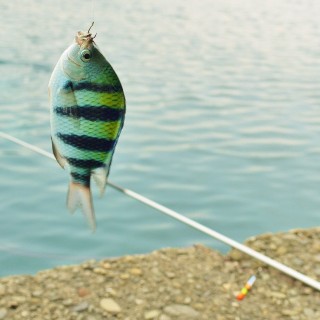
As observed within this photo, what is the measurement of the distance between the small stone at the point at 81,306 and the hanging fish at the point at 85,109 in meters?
2.20

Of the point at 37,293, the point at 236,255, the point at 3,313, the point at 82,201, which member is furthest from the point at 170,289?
the point at 82,201

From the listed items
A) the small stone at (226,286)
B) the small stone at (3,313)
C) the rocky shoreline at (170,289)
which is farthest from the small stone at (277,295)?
the small stone at (3,313)

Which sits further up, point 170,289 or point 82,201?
point 82,201

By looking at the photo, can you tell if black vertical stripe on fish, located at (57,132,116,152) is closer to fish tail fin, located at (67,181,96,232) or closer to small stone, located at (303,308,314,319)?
fish tail fin, located at (67,181,96,232)

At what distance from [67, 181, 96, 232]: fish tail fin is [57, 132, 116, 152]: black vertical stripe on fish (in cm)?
20

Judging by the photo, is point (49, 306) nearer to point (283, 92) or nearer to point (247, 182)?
point (247, 182)

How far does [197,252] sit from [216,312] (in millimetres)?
1050

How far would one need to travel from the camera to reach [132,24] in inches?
1155

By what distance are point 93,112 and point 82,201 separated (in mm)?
402

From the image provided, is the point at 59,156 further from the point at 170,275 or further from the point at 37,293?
the point at 170,275

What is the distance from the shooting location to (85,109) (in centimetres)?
252

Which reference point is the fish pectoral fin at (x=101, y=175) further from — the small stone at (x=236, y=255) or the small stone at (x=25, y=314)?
the small stone at (x=236, y=255)

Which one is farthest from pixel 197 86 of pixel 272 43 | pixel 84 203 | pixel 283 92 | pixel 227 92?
pixel 84 203

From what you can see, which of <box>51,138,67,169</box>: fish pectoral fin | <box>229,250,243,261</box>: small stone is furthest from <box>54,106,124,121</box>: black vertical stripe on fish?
<box>229,250,243,261</box>: small stone
